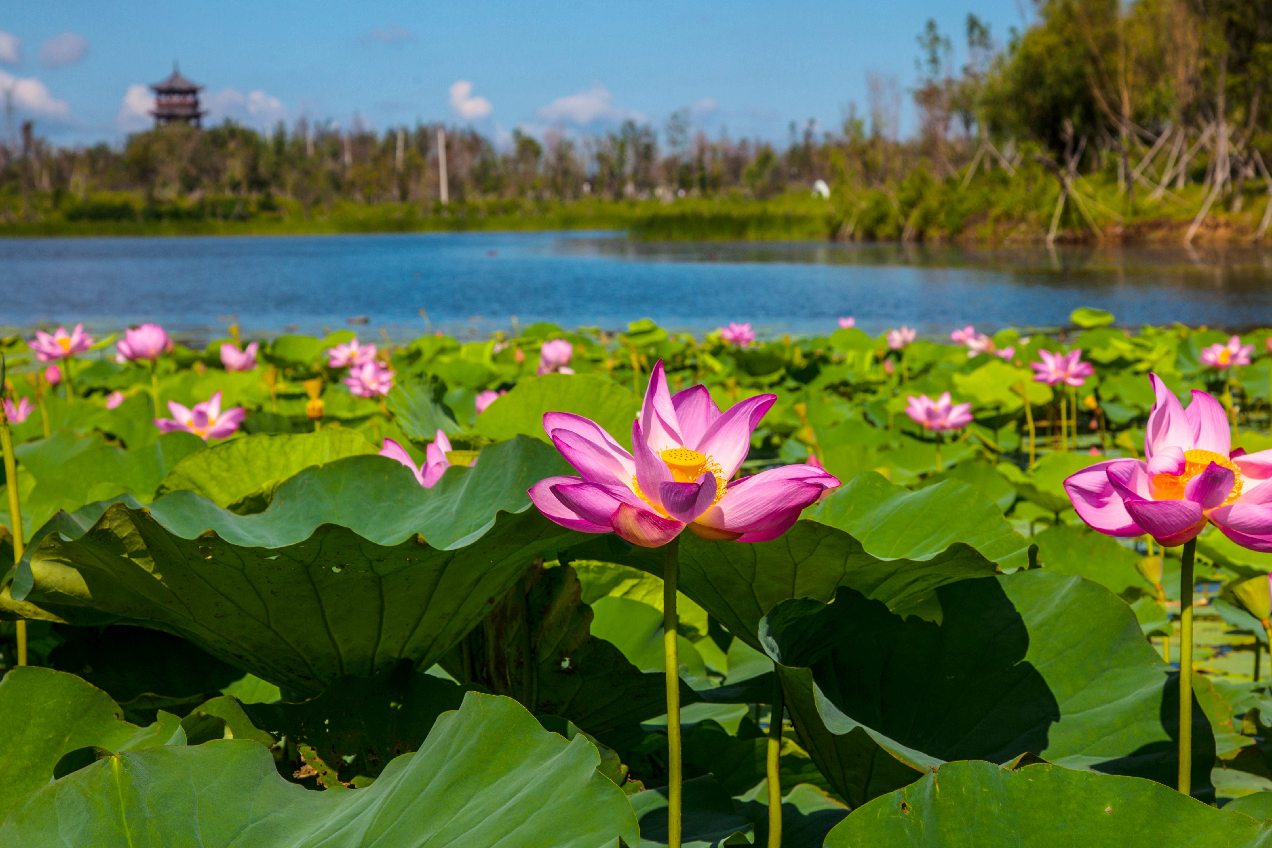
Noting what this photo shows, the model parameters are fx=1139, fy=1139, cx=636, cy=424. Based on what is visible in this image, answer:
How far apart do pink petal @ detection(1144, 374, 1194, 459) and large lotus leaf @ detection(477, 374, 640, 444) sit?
584 millimetres

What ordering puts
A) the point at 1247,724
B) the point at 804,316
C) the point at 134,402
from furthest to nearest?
the point at 804,316
the point at 134,402
the point at 1247,724

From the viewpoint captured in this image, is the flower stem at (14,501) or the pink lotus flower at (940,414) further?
the pink lotus flower at (940,414)

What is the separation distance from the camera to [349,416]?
272 centimetres

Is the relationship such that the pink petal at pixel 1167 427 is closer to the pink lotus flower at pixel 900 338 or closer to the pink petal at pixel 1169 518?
the pink petal at pixel 1169 518

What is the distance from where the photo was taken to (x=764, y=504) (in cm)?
57

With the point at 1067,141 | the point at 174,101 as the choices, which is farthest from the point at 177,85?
the point at 1067,141

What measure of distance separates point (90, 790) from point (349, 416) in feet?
7.31

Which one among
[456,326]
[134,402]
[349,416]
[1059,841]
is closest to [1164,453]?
[1059,841]

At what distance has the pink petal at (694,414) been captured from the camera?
67 cm

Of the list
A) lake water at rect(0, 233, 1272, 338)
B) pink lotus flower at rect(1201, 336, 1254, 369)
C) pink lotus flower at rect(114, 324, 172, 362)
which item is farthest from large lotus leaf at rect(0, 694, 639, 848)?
lake water at rect(0, 233, 1272, 338)

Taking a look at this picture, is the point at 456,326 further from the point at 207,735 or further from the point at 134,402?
the point at 207,735

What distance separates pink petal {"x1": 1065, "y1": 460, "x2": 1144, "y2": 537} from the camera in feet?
2.33

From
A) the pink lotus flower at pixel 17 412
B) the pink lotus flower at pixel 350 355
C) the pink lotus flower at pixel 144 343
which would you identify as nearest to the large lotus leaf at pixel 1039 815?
the pink lotus flower at pixel 17 412

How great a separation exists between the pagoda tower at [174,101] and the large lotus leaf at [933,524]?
3447 inches
